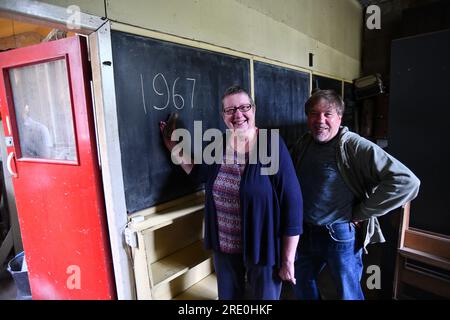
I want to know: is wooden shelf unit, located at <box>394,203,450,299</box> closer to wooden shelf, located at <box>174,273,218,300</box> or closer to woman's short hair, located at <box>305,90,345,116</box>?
woman's short hair, located at <box>305,90,345,116</box>

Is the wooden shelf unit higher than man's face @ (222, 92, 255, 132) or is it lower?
lower

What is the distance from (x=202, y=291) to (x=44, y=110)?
147 cm

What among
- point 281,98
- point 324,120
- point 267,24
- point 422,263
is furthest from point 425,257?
point 267,24

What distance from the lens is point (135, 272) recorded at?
1.50 meters

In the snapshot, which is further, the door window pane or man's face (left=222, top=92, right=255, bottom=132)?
the door window pane

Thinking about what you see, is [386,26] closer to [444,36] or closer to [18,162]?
[444,36]

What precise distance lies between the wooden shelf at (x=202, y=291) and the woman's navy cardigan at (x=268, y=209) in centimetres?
70

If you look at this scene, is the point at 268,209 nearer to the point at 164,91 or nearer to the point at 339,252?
the point at 339,252

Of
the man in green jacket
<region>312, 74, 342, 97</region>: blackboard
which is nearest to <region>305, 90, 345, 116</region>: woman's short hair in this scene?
the man in green jacket

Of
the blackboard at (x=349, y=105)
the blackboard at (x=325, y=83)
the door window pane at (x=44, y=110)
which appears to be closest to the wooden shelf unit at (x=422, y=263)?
the blackboard at (x=325, y=83)

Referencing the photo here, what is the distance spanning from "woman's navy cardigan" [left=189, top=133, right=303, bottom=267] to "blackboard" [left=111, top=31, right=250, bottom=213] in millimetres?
577

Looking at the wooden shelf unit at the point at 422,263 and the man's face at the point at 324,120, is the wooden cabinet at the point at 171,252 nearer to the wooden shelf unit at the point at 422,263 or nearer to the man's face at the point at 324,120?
the man's face at the point at 324,120

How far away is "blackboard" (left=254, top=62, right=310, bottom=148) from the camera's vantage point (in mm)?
2408

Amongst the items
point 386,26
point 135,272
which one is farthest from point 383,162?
point 386,26
